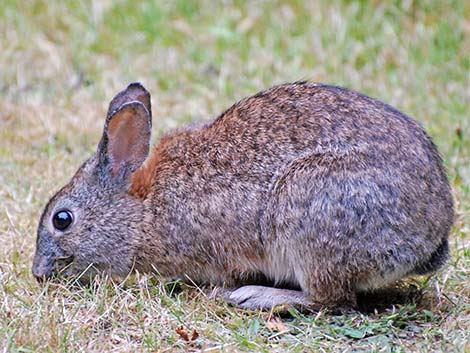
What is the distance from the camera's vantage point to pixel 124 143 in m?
6.52

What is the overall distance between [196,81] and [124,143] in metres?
3.87

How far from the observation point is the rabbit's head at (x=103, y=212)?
640cm

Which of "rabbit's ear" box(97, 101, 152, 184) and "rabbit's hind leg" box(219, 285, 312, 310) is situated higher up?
"rabbit's ear" box(97, 101, 152, 184)

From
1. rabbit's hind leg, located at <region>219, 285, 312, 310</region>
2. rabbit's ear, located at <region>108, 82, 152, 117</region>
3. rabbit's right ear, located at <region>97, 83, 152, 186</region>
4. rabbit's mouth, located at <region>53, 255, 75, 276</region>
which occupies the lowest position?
rabbit's hind leg, located at <region>219, 285, 312, 310</region>

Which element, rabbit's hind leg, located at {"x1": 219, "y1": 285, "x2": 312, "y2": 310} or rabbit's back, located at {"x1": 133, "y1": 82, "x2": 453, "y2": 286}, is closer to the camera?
rabbit's back, located at {"x1": 133, "y1": 82, "x2": 453, "y2": 286}

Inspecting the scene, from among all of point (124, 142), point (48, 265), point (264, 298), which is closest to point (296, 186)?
point (264, 298)

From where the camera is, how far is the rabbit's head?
6398 millimetres

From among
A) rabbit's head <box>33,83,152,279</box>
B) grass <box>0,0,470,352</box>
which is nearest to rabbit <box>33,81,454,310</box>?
Result: rabbit's head <box>33,83,152,279</box>

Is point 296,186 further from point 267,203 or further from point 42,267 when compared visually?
point 42,267

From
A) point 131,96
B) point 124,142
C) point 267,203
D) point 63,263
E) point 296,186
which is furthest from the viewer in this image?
point 131,96

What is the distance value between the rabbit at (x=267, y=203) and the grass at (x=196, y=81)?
8.3 inches

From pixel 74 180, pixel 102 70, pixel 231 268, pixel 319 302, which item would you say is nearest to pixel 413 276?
pixel 319 302

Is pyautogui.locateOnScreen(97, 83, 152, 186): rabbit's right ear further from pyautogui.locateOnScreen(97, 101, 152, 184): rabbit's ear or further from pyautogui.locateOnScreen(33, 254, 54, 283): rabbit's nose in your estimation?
pyautogui.locateOnScreen(33, 254, 54, 283): rabbit's nose

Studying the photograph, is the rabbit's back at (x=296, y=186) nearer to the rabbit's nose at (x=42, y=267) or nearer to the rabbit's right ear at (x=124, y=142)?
the rabbit's right ear at (x=124, y=142)
